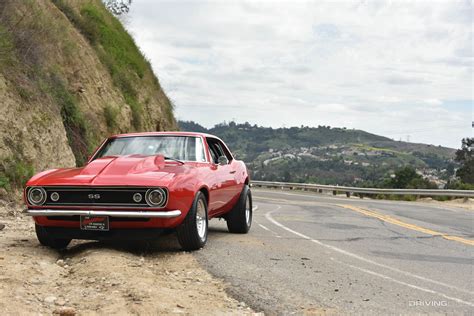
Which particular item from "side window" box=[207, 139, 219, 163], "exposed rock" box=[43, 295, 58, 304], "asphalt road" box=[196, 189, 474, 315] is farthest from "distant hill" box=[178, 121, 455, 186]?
"exposed rock" box=[43, 295, 58, 304]

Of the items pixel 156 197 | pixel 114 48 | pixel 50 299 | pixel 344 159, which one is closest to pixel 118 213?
pixel 156 197

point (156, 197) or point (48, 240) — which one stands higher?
point (156, 197)

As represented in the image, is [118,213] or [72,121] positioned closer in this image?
[118,213]

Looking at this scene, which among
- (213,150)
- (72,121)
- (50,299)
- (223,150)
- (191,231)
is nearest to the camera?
(50,299)

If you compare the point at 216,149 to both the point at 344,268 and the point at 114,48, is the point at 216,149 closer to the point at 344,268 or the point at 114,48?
the point at 344,268

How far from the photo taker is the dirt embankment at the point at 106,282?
14.1ft

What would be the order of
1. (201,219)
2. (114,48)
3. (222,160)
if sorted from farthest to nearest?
(114,48)
(222,160)
(201,219)

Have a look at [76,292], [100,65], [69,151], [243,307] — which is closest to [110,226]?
[76,292]

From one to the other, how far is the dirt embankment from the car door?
1.17m

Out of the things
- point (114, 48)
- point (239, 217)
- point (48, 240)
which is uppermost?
point (114, 48)

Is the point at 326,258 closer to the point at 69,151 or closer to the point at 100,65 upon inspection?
the point at 69,151

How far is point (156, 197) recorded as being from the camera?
6.33 m

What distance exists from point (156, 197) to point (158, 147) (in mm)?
1801

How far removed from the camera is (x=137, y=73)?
91.4 feet
